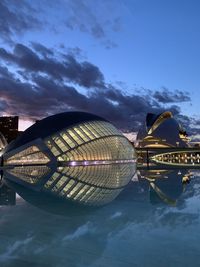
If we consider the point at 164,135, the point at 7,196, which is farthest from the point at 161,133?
the point at 7,196

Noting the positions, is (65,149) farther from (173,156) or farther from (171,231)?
(173,156)

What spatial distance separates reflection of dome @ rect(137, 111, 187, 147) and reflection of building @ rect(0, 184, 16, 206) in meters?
66.2

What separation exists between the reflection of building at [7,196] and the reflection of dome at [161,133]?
66187 mm

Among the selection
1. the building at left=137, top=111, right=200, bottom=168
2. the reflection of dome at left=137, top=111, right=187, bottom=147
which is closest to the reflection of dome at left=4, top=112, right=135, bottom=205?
the building at left=137, top=111, right=200, bottom=168

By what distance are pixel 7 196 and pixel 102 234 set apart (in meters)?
8.18

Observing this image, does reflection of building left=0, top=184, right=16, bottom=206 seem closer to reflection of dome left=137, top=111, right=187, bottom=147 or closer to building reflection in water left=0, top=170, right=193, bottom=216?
building reflection in water left=0, top=170, right=193, bottom=216

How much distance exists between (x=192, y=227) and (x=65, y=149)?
32.5 metres

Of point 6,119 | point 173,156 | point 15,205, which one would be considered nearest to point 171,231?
point 15,205

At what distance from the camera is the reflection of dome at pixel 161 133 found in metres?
80.9

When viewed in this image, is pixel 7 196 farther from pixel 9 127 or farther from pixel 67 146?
pixel 9 127

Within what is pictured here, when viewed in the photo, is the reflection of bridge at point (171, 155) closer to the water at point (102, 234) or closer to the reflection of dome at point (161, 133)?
the reflection of dome at point (161, 133)

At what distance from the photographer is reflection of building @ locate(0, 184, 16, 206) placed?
12.8 meters

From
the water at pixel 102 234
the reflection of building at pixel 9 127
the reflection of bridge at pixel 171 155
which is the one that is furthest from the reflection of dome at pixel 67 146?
the reflection of building at pixel 9 127

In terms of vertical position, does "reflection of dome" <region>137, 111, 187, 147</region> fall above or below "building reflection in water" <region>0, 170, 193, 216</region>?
above
